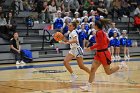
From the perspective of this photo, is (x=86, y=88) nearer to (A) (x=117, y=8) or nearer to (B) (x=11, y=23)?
(B) (x=11, y=23)

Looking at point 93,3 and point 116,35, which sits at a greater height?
point 93,3

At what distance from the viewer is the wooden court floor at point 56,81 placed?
1034cm

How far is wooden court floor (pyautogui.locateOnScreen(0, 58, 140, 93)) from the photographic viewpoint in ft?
33.9

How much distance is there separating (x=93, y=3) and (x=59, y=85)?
14217 mm

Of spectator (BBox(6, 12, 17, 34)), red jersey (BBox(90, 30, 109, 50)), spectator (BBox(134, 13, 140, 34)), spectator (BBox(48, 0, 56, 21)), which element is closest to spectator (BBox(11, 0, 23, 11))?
spectator (BBox(6, 12, 17, 34))

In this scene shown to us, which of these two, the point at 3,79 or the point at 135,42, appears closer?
the point at 3,79

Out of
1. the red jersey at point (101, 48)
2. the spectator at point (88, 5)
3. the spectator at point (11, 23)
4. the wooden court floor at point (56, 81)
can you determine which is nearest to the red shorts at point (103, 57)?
the red jersey at point (101, 48)

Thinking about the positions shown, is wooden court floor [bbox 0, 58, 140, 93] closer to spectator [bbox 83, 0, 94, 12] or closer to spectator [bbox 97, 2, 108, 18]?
spectator [bbox 97, 2, 108, 18]

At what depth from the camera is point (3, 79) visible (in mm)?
12516

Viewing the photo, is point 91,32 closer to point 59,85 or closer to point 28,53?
point 28,53

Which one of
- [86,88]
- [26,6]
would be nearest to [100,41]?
[86,88]

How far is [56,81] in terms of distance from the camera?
11875 mm

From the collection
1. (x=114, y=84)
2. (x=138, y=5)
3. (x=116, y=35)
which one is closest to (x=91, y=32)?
(x=116, y=35)

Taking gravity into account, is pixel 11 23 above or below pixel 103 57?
above
